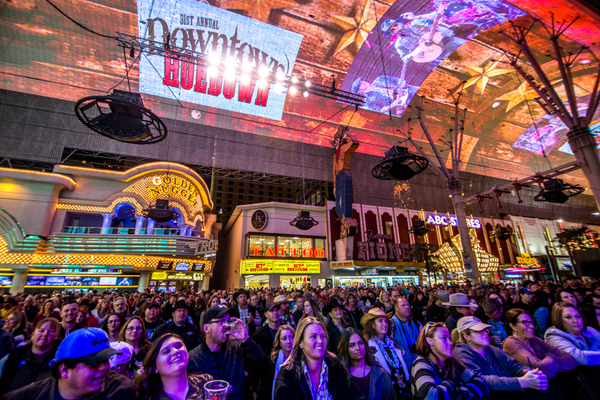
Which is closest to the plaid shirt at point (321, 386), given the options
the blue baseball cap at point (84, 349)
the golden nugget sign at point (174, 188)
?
the blue baseball cap at point (84, 349)

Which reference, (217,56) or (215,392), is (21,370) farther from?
(217,56)

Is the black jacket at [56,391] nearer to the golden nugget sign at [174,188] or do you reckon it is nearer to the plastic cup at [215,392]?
the plastic cup at [215,392]

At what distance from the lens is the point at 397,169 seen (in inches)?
303

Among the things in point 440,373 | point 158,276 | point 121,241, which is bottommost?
point 440,373

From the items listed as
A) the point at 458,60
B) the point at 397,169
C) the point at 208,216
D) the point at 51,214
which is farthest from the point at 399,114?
the point at 51,214

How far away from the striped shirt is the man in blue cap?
197 centimetres

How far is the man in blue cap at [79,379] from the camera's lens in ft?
5.04

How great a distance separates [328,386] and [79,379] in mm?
1560

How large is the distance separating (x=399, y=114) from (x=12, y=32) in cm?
2660

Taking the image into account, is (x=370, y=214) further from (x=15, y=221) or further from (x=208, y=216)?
(x=15, y=221)

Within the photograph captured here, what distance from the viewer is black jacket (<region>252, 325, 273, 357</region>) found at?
361 centimetres

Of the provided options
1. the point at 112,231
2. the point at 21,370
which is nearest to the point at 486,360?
the point at 21,370

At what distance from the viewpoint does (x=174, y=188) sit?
22703 mm

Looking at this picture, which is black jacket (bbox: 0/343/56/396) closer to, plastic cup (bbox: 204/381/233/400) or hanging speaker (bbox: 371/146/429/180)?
plastic cup (bbox: 204/381/233/400)
